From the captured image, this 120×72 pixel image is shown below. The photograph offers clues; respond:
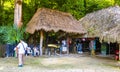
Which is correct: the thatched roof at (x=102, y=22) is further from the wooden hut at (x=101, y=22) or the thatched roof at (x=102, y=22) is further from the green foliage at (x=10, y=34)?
the green foliage at (x=10, y=34)

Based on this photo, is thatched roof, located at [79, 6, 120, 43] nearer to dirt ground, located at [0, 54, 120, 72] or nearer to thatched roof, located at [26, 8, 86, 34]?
thatched roof, located at [26, 8, 86, 34]

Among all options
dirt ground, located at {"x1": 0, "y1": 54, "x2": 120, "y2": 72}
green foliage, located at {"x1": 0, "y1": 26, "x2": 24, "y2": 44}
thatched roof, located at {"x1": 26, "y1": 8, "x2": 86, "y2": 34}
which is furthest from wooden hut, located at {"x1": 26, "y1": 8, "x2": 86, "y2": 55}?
dirt ground, located at {"x1": 0, "y1": 54, "x2": 120, "y2": 72}

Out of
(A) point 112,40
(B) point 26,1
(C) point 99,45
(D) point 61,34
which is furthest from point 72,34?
(B) point 26,1

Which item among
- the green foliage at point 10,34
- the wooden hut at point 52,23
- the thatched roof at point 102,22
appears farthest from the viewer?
the thatched roof at point 102,22

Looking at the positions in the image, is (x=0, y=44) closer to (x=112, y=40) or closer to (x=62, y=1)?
(x=112, y=40)

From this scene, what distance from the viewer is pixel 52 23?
2238 cm

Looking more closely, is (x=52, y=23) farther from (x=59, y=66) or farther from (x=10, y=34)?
(x=59, y=66)

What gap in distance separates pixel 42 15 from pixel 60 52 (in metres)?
3.72

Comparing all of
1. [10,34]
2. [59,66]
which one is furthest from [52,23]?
[59,66]

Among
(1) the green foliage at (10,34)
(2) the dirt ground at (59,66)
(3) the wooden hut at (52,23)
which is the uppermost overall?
(3) the wooden hut at (52,23)

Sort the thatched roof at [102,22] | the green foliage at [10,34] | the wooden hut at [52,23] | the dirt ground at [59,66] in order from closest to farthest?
the dirt ground at [59,66] → the green foliage at [10,34] → the wooden hut at [52,23] → the thatched roof at [102,22]

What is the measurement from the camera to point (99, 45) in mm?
26656

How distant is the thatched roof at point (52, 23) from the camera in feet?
70.7

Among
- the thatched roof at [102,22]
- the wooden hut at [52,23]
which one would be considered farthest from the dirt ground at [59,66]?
the wooden hut at [52,23]
